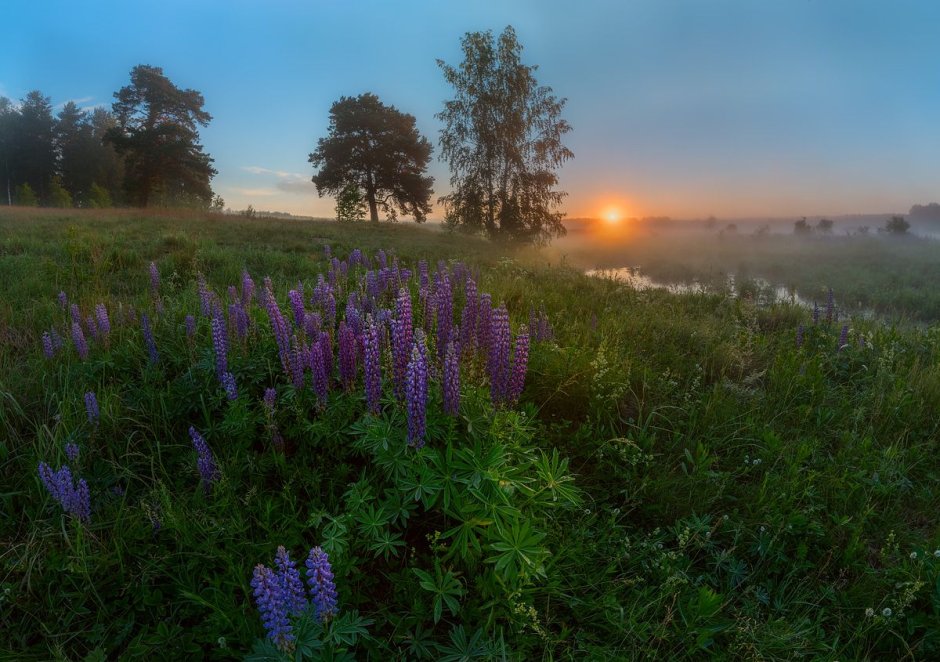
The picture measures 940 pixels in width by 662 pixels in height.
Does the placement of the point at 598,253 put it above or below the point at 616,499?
above

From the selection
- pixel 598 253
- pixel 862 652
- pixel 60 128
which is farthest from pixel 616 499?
pixel 60 128

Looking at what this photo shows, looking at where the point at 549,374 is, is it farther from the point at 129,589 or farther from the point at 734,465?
the point at 129,589

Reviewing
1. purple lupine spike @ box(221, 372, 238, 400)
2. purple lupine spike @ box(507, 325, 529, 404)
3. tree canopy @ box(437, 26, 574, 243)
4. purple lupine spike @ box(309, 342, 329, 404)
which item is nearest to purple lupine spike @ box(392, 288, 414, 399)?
purple lupine spike @ box(309, 342, 329, 404)

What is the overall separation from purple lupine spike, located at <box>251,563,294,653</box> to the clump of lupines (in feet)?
5.67

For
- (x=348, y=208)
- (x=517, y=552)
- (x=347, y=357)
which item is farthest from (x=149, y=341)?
(x=348, y=208)

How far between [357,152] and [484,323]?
1548 inches

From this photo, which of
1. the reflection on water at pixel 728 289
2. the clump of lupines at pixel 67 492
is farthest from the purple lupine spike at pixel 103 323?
the reflection on water at pixel 728 289

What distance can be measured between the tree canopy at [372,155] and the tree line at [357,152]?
8 cm

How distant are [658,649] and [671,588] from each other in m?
0.43

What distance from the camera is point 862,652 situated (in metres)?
2.49

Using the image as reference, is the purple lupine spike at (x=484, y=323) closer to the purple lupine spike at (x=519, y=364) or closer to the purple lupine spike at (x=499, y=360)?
the purple lupine spike at (x=499, y=360)

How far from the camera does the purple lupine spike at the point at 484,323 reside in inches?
131

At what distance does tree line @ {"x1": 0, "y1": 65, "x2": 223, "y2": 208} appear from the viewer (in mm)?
35750

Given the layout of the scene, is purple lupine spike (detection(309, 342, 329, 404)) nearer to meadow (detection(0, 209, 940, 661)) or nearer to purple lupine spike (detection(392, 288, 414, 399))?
meadow (detection(0, 209, 940, 661))
